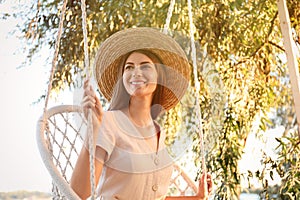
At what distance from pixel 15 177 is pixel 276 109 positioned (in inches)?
69.0

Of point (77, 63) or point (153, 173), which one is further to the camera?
point (77, 63)

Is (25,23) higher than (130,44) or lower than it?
higher

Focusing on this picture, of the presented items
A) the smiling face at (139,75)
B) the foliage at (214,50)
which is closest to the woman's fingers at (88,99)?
the smiling face at (139,75)

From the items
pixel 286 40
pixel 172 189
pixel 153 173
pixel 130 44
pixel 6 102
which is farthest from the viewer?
pixel 172 189

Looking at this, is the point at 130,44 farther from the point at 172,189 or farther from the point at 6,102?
the point at 172,189

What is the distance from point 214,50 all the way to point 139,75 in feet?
5.06

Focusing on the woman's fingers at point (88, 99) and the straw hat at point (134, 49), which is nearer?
the woman's fingers at point (88, 99)

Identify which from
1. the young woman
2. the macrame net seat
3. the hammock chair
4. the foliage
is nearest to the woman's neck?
the young woman

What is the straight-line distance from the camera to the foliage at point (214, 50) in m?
2.71

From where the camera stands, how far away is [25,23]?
2840 millimetres

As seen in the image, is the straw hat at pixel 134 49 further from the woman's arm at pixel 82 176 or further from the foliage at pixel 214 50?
the foliage at pixel 214 50

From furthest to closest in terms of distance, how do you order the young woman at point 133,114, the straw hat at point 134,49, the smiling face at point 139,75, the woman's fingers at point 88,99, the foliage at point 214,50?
1. the foliage at point 214,50
2. the straw hat at point 134,49
3. the smiling face at point 139,75
4. the young woman at point 133,114
5. the woman's fingers at point 88,99

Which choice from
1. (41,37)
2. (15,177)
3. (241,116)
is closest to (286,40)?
(241,116)

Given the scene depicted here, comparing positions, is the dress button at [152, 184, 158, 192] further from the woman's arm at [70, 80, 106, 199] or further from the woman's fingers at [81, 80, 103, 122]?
the woman's fingers at [81, 80, 103, 122]
